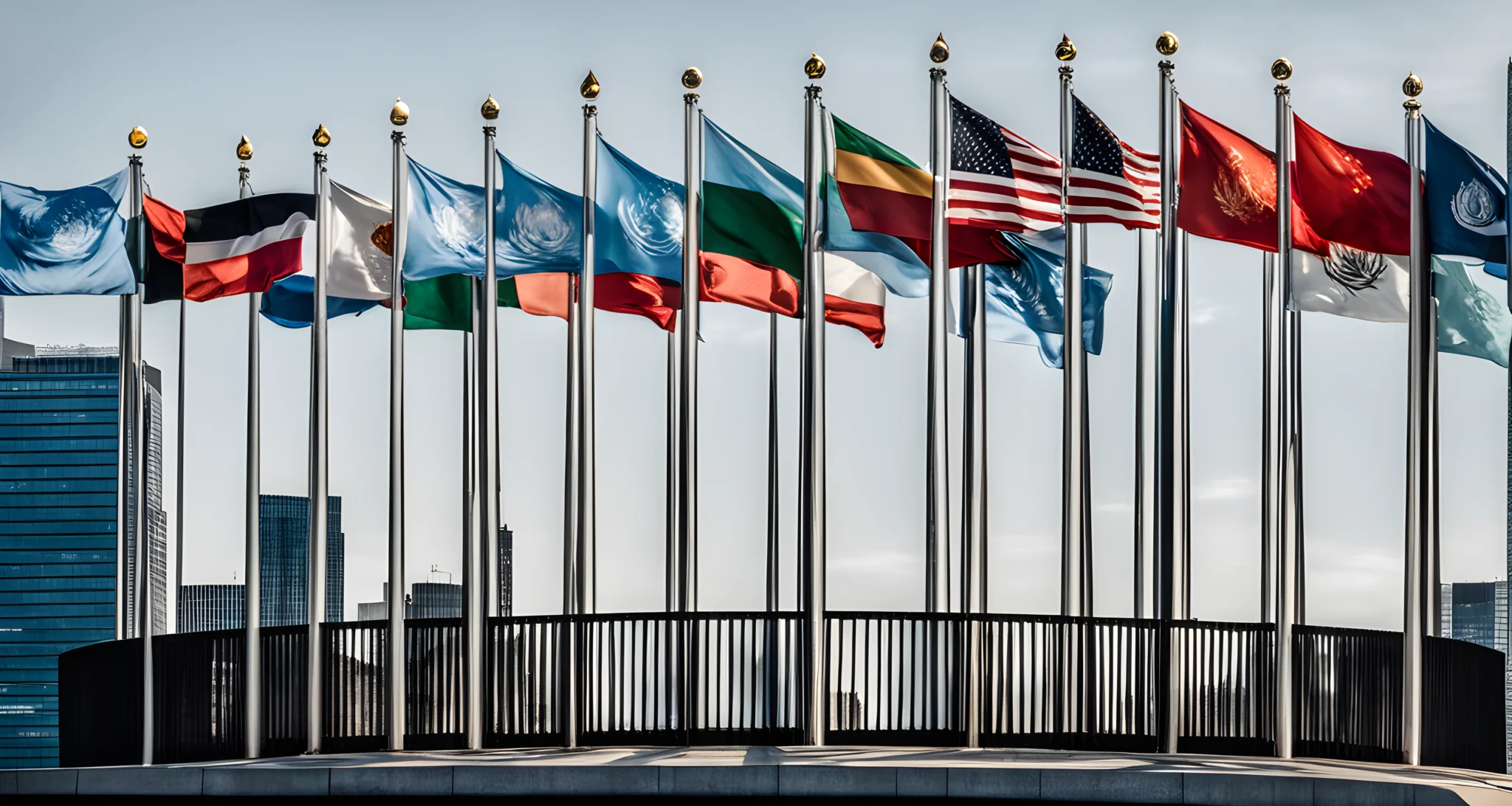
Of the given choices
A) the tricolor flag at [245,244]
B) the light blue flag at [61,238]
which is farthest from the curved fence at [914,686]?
the light blue flag at [61,238]

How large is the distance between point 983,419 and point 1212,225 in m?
4.89

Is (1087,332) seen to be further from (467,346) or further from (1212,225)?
(467,346)

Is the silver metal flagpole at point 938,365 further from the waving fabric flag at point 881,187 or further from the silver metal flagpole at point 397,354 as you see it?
the silver metal flagpole at point 397,354

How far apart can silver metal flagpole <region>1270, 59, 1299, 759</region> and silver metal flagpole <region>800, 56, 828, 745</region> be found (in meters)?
6.00

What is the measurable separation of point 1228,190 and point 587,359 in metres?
9.62

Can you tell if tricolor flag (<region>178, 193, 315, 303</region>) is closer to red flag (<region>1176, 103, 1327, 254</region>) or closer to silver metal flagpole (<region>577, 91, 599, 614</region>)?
silver metal flagpole (<region>577, 91, 599, 614</region>)

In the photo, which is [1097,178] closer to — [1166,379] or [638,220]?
[1166,379]

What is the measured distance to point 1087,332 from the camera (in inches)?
1293

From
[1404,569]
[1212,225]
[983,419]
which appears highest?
[1212,225]

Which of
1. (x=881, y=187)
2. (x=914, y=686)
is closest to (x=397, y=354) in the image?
(x=881, y=187)

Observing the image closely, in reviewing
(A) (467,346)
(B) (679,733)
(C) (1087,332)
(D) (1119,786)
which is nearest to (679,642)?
(B) (679,733)

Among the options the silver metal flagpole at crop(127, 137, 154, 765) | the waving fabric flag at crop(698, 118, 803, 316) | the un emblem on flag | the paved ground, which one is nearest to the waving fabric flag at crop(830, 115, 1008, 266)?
the waving fabric flag at crop(698, 118, 803, 316)

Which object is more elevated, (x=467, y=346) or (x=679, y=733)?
(x=467, y=346)

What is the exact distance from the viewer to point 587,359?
1139 inches
